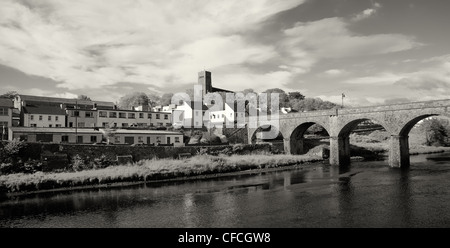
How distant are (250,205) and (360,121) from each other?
33452 mm

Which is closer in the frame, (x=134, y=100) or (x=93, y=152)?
(x=93, y=152)

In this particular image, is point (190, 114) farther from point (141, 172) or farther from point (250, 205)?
point (250, 205)

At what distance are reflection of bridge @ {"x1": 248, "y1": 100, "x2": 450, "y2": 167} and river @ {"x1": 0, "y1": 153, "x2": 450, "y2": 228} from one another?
8.37 meters

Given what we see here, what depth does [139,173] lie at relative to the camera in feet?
120

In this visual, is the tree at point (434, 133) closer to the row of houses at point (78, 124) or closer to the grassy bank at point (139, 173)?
the grassy bank at point (139, 173)

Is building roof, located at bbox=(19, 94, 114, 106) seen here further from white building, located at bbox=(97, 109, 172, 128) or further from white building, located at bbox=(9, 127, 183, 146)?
white building, located at bbox=(9, 127, 183, 146)

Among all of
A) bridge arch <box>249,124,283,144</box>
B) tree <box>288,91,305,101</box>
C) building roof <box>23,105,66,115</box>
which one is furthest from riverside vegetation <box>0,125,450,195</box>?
tree <box>288,91,305,101</box>

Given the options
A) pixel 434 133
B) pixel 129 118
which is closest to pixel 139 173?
pixel 129 118

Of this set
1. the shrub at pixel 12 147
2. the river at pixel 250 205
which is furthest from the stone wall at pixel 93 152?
the river at pixel 250 205

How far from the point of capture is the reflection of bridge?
4141cm

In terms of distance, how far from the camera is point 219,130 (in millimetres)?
68625

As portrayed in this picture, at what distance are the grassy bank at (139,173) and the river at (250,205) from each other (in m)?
2.31

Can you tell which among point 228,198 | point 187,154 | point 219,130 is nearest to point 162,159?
point 187,154
